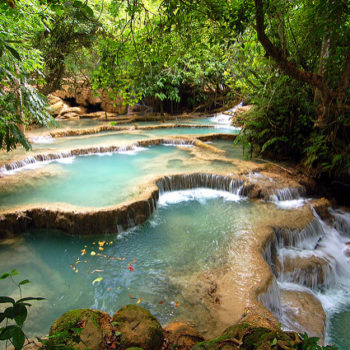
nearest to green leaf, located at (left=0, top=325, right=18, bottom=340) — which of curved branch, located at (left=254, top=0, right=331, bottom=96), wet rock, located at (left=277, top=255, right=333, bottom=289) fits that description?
curved branch, located at (left=254, top=0, right=331, bottom=96)

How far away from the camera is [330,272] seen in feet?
15.8

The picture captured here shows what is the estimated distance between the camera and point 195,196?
7.05 meters

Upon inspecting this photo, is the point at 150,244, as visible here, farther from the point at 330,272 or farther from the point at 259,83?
the point at 259,83

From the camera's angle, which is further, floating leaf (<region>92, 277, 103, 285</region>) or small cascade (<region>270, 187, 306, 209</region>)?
small cascade (<region>270, 187, 306, 209</region>)

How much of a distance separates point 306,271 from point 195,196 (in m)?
3.20

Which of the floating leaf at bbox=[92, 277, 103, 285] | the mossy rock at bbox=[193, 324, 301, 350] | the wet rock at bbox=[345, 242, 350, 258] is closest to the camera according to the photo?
the mossy rock at bbox=[193, 324, 301, 350]

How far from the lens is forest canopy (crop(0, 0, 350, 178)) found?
270cm

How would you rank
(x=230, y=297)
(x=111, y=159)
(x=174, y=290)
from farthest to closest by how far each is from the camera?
(x=111, y=159)
(x=174, y=290)
(x=230, y=297)

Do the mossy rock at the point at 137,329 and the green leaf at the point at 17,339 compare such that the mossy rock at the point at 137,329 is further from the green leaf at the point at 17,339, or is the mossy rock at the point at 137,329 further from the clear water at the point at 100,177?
the clear water at the point at 100,177

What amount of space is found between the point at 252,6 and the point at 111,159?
737 centimetres

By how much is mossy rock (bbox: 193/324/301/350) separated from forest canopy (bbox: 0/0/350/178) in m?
2.00

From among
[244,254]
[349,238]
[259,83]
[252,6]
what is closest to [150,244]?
[244,254]

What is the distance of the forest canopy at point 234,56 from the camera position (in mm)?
2703

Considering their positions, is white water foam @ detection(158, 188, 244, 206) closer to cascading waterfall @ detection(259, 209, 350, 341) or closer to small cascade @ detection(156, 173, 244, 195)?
small cascade @ detection(156, 173, 244, 195)
